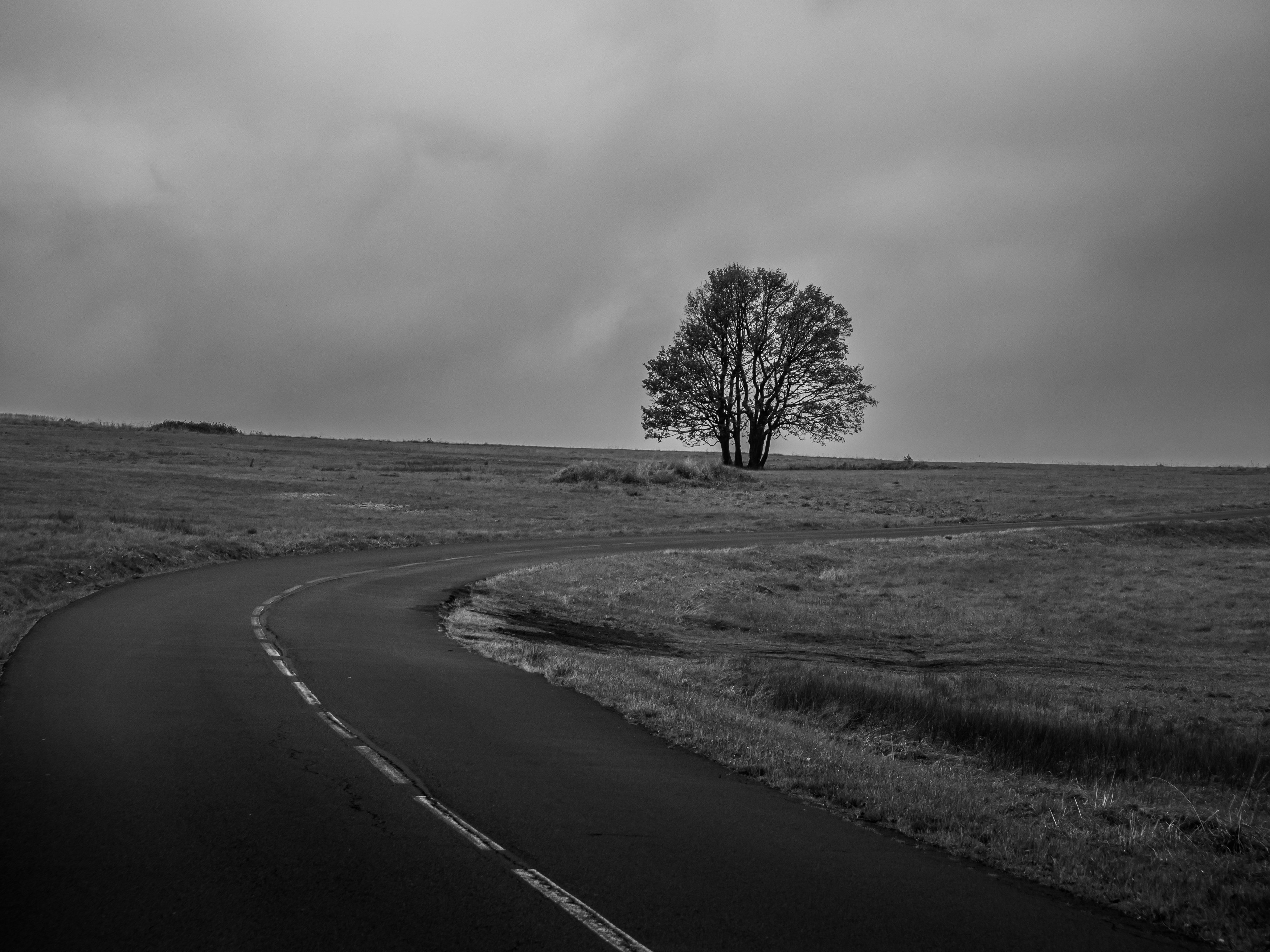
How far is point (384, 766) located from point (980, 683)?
13.3 metres

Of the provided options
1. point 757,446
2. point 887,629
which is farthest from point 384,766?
point 757,446

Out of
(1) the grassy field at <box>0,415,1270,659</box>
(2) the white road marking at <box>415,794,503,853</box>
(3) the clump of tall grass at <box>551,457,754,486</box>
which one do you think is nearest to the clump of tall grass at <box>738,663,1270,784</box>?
(2) the white road marking at <box>415,794,503,853</box>

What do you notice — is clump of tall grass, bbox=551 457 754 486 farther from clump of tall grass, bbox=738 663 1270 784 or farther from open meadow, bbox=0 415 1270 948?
clump of tall grass, bbox=738 663 1270 784

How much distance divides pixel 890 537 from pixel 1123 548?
901 centimetres

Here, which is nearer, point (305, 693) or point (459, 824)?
point (459, 824)

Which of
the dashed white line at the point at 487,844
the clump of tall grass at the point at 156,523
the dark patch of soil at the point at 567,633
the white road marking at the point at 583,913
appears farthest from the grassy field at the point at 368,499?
the white road marking at the point at 583,913

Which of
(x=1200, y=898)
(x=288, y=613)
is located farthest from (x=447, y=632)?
(x=1200, y=898)

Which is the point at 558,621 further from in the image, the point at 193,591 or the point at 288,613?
the point at 193,591

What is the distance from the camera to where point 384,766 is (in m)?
9.28

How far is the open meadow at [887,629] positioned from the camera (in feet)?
29.0

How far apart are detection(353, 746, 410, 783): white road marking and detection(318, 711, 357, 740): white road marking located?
450mm

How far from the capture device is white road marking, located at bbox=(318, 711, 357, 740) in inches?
408

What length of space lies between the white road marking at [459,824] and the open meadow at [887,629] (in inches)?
120

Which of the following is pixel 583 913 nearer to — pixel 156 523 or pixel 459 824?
pixel 459 824
